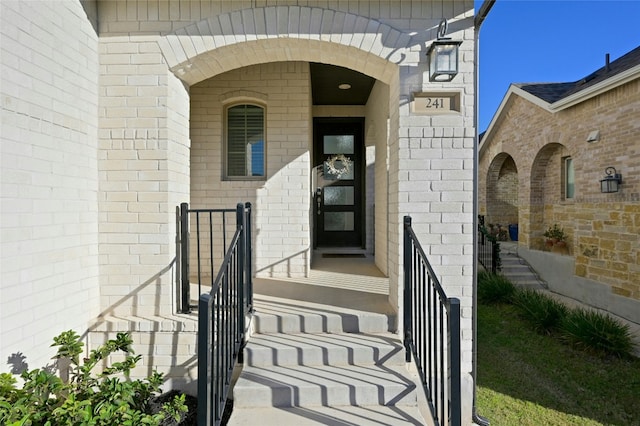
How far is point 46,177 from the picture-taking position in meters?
2.34

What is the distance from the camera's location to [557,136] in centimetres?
753

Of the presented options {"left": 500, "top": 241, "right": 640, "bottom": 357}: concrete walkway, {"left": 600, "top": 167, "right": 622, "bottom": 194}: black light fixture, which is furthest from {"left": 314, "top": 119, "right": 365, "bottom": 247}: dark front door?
{"left": 600, "top": 167, "right": 622, "bottom": 194}: black light fixture

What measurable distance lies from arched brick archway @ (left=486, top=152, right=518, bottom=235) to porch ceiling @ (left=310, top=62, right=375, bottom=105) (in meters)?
6.70

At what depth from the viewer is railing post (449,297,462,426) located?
179 centimetres

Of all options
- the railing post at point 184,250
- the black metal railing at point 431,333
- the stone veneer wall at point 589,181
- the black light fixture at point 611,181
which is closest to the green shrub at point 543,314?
the stone veneer wall at point 589,181

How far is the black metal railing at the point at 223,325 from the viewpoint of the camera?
1760 mm

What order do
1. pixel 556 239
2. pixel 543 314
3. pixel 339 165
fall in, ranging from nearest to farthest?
pixel 543 314
pixel 339 165
pixel 556 239

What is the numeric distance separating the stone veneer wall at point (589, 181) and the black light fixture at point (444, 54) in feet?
15.8

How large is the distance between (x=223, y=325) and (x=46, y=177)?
1.60 meters

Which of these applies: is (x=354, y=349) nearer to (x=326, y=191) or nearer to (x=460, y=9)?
(x=460, y=9)

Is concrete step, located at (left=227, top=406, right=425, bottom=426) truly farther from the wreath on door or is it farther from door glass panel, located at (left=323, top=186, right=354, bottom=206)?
the wreath on door

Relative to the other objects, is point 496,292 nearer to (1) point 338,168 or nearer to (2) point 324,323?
(1) point 338,168

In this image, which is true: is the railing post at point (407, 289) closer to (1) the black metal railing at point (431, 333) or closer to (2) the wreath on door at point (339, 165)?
(1) the black metal railing at point (431, 333)

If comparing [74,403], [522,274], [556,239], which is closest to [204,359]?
[74,403]
